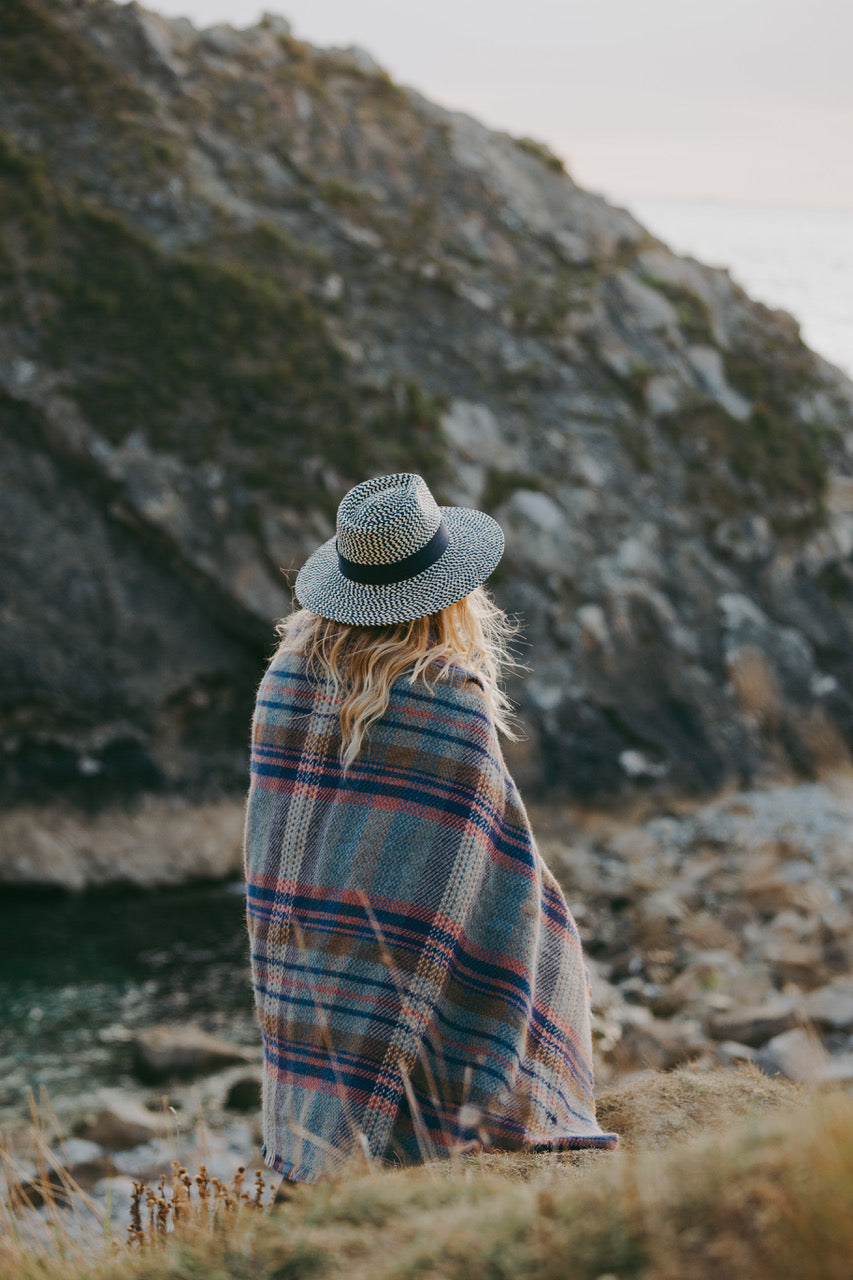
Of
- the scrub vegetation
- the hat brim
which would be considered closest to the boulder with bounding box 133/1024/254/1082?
the hat brim

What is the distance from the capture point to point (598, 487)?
49.7ft

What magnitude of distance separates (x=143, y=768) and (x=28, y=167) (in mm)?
7969

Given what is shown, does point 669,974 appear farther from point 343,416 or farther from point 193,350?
point 193,350

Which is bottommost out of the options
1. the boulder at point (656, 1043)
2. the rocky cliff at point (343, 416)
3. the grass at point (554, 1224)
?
the grass at point (554, 1224)

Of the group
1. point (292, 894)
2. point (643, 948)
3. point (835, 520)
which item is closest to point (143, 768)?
point (643, 948)

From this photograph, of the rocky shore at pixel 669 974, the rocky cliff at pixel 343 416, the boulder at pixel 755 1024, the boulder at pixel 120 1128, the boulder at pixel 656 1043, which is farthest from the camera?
the rocky cliff at pixel 343 416

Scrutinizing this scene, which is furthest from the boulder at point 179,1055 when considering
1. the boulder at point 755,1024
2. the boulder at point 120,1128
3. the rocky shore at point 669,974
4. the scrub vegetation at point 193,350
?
the scrub vegetation at point 193,350

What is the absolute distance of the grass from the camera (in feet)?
5.30

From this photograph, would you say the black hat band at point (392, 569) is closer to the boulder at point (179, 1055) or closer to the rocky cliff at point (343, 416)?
the boulder at point (179, 1055)

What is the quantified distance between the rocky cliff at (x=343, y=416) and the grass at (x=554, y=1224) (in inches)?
402

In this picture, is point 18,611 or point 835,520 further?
point 835,520

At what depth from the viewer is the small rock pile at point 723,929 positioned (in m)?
7.34

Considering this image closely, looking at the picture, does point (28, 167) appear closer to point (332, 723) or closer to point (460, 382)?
point (460, 382)

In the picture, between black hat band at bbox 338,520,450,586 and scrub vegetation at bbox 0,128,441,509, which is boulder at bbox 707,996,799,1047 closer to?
black hat band at bbox 338,520,450,586
